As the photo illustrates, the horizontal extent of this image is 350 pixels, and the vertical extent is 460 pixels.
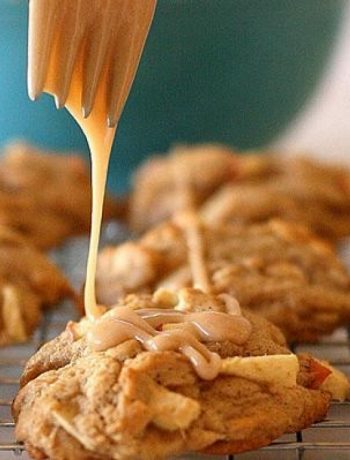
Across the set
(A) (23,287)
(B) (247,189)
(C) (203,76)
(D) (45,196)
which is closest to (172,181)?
(B) (247,189)

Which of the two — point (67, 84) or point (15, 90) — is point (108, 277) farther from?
point (15, 90)

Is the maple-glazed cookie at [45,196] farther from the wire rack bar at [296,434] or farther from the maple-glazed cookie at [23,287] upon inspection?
the wire rack bar at [296,434]

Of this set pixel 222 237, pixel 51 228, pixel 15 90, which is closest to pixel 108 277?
pixel 222 237

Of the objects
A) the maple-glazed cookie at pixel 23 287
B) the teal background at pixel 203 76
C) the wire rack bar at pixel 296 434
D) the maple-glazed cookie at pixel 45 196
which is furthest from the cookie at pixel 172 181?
the wire rack bar at pixel 296 434

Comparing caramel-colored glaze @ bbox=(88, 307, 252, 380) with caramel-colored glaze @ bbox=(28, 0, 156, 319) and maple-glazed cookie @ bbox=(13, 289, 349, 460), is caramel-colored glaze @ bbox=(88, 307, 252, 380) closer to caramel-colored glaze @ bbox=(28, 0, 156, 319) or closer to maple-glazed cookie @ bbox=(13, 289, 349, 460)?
maple-glazed cookie @ bbox=(13, 289, 349, 460)

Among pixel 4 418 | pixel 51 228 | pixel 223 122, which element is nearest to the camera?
pixel 4 418

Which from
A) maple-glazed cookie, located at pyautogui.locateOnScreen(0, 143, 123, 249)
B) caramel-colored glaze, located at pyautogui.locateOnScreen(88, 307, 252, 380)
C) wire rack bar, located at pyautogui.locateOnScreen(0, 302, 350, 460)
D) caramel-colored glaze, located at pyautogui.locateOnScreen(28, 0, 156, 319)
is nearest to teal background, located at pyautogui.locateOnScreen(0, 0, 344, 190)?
maple-glazed cookie, located at pyautogui.locateOnScreen(0, 143, 123, 249)

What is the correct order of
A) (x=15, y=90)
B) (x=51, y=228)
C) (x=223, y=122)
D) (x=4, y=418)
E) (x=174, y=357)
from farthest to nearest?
(x=223, y=122), (x=15, y=90), (x=51, y=228), (x=4, y=418), (x=174, y=357)
